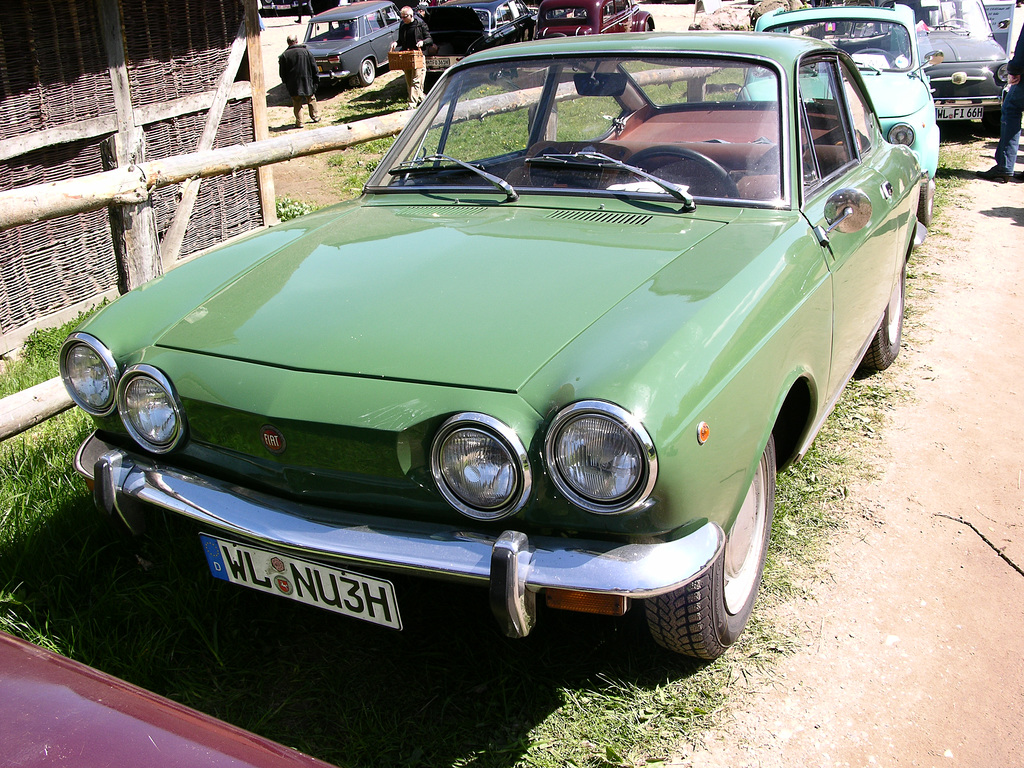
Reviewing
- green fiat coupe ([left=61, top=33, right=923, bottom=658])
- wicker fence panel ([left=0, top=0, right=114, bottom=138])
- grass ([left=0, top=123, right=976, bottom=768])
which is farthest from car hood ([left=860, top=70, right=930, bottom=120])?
wicker fence panel ([left=0, top=0, right=114, bottom=138])

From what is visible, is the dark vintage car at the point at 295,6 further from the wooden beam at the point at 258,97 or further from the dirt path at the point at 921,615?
the dirt path at the point at 921,615

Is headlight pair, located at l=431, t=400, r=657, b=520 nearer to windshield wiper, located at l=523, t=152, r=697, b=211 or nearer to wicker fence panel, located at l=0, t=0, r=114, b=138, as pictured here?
windshield wiper, located at l=523, t=152, r=697, b=211

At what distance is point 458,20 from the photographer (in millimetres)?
17578

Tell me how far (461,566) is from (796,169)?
71.5 inches

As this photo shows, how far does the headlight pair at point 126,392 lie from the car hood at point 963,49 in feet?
34.3

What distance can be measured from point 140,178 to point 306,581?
90.9 inches

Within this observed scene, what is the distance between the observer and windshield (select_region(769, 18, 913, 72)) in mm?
7668

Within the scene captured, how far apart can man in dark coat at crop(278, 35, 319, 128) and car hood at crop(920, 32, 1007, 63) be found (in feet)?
32.6

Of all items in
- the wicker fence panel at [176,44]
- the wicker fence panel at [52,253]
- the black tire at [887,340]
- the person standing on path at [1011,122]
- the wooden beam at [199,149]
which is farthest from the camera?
the person standing on path at [1011,122]

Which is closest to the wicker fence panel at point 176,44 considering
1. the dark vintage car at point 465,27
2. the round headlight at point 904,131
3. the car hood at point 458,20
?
the round headlight at point 904,131

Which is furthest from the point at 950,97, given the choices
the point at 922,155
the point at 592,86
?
the point at 592,86

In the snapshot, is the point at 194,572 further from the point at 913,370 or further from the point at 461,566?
the point at 913,370

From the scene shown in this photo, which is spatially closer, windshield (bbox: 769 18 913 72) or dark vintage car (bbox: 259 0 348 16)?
windshield (bbox: 769 18 913 72)

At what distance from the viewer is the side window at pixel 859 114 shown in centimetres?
378
